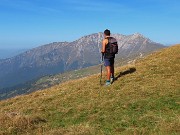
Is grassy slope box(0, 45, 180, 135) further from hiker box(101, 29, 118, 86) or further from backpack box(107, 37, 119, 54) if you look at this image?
backpack box(107, 37, 119, 54)

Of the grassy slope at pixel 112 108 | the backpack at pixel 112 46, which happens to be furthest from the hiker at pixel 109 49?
the grassy slope at pixel 112 108

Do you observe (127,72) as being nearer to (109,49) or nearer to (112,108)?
(109,49)

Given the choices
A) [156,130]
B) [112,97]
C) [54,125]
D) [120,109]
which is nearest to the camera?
[156,130]

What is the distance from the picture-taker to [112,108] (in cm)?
1798

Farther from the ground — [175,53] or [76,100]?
[175,53]

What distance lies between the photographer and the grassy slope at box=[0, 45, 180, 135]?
14.2m

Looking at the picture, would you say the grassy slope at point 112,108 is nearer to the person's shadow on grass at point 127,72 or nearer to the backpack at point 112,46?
the person's shadow on grass at point 127,72

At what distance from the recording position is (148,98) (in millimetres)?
19031

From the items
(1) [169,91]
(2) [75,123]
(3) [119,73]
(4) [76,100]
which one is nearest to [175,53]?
(3) [119,73]

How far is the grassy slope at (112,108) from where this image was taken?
1420 cm

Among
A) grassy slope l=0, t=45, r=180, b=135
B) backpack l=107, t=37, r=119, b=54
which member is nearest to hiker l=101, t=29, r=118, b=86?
backpack l=107, t=37, r=119, b=54

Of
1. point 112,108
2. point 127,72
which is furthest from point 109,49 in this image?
point 112,108

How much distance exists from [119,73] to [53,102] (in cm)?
831

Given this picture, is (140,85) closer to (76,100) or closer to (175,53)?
(76,100)
